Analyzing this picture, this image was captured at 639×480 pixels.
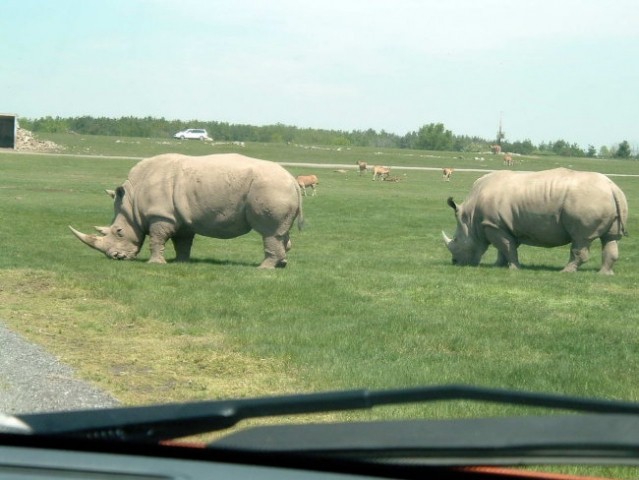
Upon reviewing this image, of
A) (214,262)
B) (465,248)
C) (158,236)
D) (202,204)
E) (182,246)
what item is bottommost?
(214,262)

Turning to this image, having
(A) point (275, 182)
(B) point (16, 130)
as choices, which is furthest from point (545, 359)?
(B) point (16, 130)

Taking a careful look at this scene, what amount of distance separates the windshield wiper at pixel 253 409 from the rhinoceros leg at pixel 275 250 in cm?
1454

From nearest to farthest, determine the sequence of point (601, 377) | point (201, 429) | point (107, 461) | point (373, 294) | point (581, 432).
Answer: point (107, 461)
point (581, 432)
point (201, 429)
point (601, 377)
point (373, 294)

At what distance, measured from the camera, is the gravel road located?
25.2ft

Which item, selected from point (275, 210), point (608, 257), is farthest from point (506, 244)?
point (275, 210)

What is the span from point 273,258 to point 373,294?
13.3 ft

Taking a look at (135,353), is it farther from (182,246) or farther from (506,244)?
(506,244)

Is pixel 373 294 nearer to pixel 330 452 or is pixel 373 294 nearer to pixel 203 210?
pixel 203 210

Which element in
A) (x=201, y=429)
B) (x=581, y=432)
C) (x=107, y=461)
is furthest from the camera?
(x=201, y=429)

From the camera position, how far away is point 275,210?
1756 centimetres

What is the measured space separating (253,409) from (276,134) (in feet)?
415

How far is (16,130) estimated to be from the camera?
242 feet

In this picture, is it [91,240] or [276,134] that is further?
[276,134]

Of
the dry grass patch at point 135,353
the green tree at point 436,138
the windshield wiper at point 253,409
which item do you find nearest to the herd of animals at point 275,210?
the dry grass patch at point 135,353
